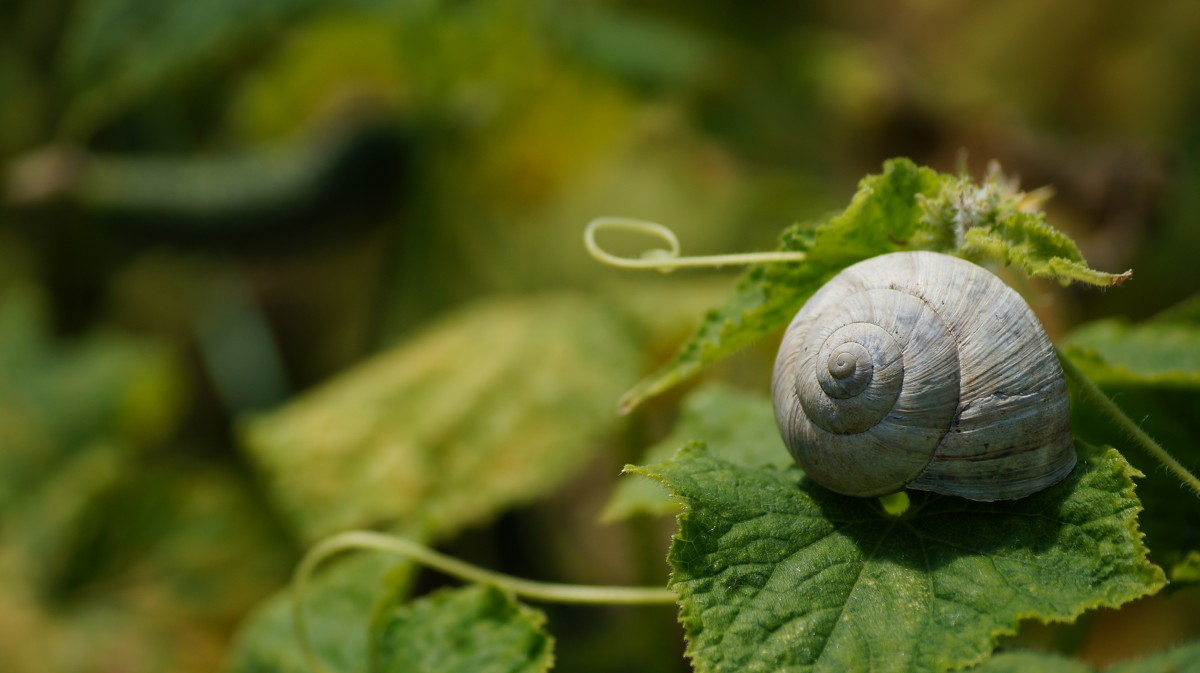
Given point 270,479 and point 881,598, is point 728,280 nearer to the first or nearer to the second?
point 270,479

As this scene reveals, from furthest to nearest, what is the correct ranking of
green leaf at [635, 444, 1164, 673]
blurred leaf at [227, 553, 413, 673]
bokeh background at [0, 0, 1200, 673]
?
1. bokeh background at [0, 0, 1200, 673]
2. blurred leaf at [227, 553, 413, 673]
3. green leaf at [635, 444, 1164, 673]

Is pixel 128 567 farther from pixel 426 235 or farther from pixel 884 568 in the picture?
pixel 884 568

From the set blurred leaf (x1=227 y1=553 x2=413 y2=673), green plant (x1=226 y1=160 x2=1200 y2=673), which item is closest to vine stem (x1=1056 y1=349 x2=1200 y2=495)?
green plant (x1=226 y1=160 x2=1200 y2=673)

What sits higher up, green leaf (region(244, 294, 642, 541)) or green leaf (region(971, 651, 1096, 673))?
green leaf (region(971, 651, 1096, 673))

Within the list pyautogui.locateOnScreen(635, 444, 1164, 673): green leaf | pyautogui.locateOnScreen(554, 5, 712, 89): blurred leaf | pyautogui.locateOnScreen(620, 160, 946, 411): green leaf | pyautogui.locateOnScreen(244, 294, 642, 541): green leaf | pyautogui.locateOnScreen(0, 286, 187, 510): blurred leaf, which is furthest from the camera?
pyautogui.locateOnScreen(554, 5, 712, 89): blurred leaf

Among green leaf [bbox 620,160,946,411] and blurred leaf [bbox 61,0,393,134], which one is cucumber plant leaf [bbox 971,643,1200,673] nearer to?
green leaf [bbox 620,160,946,411]

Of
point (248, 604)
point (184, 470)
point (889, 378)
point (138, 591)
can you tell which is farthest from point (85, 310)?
point (889, 378)

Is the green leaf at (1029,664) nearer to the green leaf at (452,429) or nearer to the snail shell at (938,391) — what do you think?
the snail shell at (938,391)

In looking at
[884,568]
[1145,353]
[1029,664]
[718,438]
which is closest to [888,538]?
[884,568]
